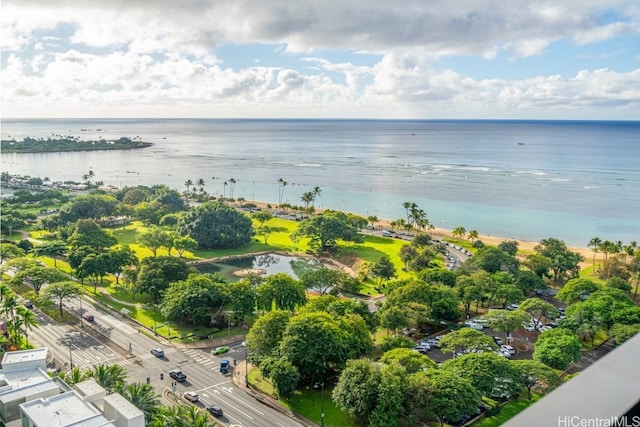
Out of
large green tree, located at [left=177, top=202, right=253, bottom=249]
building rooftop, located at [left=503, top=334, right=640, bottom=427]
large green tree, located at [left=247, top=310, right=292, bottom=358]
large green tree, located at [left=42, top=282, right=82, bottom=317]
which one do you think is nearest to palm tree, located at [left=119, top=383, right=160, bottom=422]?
large green tree, located at [left=247, top=310, right=292, bottom=358]

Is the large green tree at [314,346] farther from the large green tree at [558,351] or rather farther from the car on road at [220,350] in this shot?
the large green tree at [558,351]

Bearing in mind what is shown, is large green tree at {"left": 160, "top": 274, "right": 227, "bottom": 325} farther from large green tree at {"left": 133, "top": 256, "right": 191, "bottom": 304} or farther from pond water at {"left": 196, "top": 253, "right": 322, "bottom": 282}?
pond water at {"left": 196, "top": 253, "right": 322, "bottom": 282}

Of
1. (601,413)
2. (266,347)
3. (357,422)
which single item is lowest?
(357,422)

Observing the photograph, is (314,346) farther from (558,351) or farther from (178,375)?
(558,351)

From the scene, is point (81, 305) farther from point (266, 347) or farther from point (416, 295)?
point (416, 295)

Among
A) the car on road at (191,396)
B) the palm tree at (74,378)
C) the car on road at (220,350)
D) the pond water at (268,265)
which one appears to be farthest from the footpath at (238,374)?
the pond water at (268,265)

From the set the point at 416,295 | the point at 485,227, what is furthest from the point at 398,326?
the point at 485,227
